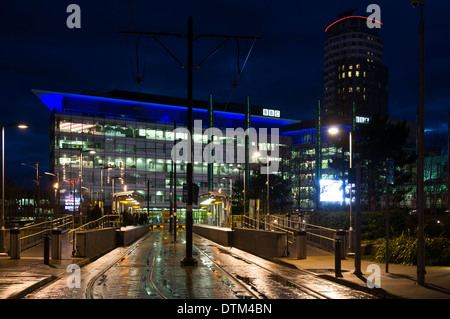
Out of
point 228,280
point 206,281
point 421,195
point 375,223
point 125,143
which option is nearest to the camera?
point 421,195

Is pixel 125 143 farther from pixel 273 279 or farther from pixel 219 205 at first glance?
pixel 273 279

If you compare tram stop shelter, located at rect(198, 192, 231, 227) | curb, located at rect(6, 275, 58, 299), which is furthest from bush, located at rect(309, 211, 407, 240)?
curb, located at rect(6, 275, 58, 299)

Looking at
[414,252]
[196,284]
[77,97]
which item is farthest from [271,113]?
[196,284]

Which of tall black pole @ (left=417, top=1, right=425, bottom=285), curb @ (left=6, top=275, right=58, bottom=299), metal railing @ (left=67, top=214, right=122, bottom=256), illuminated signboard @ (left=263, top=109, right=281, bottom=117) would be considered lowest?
metal railing @ (left=67, top=214, right=122, bottom=256)

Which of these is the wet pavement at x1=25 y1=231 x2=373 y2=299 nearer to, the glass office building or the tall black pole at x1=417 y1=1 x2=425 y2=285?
the tall black pole at x1=417 y1=1 x2=425 y2=285

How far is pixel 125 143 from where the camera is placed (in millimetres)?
107250

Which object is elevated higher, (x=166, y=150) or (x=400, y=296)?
(x=166, y=150)

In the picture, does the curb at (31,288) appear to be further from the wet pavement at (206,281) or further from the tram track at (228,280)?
the tram track at (228,280)

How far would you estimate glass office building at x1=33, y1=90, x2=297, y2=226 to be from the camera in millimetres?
100000

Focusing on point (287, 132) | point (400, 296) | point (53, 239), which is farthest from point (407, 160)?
point (287, 132)

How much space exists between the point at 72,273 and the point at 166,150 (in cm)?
9527

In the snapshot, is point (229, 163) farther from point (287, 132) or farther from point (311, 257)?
point (311, 257)
